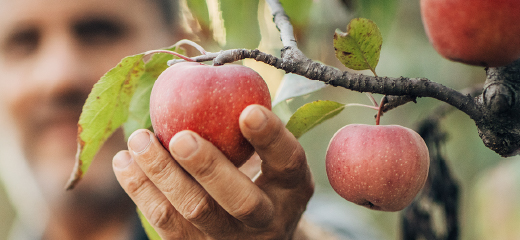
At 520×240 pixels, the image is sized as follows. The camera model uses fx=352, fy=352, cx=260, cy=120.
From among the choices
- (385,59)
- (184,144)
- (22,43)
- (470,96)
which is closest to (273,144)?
(184,144)

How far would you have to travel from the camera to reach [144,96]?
60 cm

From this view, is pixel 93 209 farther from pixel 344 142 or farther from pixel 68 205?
pixel 344 142

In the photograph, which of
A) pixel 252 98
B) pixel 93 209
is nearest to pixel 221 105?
pixel 252 98

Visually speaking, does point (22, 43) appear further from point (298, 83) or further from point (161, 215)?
point (298, 83)

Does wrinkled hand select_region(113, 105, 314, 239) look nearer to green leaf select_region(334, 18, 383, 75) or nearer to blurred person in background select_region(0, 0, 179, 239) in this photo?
green leaf select_region(334, 18, 383, 75)

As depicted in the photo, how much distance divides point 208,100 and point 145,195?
27 cm

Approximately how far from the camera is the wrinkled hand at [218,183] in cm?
42

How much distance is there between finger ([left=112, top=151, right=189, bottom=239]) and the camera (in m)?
0.58

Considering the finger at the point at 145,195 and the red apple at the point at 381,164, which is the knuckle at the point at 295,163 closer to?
the red apple at the point at 381,164

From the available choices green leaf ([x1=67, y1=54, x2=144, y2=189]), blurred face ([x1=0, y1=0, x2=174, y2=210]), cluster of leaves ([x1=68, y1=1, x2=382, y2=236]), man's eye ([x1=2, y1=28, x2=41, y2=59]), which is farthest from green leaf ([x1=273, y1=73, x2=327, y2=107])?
man's eye ([x1=2, y1=28, x2=41, y2=59])

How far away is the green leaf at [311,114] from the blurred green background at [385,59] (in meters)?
0.13

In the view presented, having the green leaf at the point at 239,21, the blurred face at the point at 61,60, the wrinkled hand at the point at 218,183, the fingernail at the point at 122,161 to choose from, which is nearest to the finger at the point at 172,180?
the wrinkled hand at the point at 218,183

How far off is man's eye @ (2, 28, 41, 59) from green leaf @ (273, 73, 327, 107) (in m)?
1.27

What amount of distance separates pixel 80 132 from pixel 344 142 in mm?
377
